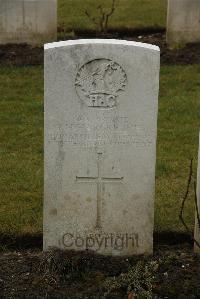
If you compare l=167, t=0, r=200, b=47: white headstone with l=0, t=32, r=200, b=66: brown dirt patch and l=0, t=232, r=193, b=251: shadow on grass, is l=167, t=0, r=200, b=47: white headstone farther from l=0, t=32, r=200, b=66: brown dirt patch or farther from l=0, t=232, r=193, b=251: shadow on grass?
l=0, t=232, r=193, b=251: shadow on grass

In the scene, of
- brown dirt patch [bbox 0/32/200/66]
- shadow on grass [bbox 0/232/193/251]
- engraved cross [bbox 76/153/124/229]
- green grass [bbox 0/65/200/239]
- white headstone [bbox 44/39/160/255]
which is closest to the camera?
white headstone [bbox 44/39/160/255]

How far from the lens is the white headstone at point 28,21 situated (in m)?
11.3

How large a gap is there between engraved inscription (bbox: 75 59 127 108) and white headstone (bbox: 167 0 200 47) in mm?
6558

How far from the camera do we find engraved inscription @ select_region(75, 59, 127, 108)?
493cm

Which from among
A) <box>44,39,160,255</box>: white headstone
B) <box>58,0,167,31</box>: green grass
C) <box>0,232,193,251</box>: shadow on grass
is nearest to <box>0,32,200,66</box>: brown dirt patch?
<box>58,0,167,31</box>: green grass

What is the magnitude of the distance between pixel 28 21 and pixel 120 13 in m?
2.53

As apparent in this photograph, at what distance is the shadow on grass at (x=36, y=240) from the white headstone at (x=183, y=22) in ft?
20.2

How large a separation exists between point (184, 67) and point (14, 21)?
106 inches

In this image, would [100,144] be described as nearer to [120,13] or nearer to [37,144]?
[37,144]

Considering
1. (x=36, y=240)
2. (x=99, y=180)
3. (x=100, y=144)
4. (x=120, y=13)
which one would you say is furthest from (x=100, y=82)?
(x=120, y=13)

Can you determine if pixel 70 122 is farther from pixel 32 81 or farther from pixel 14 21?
pixel 14 21

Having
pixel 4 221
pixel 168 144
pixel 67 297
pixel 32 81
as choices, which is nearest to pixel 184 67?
pixel 32 81

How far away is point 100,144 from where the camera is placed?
16.6 ft

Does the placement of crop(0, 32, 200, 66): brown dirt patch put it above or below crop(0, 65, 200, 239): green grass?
above
